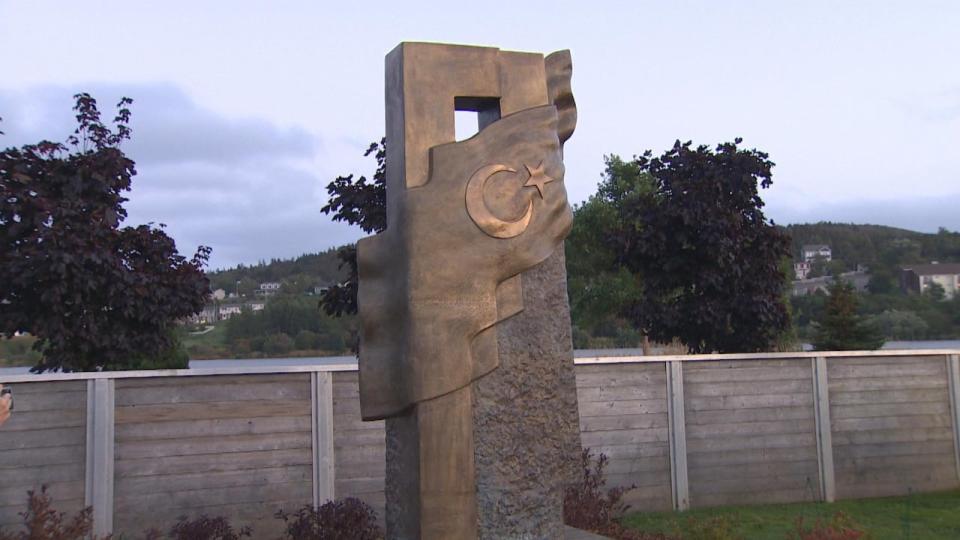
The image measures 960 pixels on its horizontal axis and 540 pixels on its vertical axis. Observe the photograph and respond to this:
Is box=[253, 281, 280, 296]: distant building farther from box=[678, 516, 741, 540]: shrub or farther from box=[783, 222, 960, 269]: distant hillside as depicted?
box=[783, 222, 960, 269]: distant hillside

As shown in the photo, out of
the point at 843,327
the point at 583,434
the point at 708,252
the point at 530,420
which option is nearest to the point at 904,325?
the point at 843,327

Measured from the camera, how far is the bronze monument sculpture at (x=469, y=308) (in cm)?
442

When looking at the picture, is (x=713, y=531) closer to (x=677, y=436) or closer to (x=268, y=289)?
(x=677, y=436)

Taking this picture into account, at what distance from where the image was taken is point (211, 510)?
25.2 feet

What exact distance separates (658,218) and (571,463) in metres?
6.39

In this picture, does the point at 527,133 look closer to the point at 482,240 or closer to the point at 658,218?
the point at 482,240

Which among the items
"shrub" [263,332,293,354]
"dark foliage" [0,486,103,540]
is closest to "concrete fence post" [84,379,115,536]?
"dark foliage" [0,486,103,540]

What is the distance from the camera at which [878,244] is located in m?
33.0

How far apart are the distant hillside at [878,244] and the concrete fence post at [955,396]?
20.6 meters

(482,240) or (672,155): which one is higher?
(672,155)

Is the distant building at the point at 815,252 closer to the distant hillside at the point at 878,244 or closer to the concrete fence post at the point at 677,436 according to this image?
the distant hillside at the point at 878,244

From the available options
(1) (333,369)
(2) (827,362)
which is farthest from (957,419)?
(1) (333,369)

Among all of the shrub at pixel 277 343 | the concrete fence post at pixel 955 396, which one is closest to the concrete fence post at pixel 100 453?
the shrub at pixel 277 343

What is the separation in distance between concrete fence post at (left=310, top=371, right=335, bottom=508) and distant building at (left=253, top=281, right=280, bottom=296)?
8.74 metres
